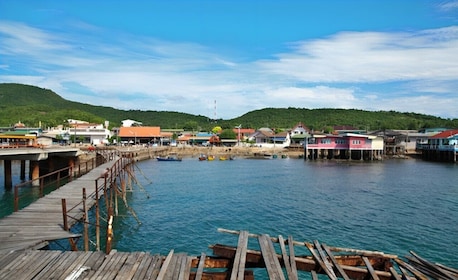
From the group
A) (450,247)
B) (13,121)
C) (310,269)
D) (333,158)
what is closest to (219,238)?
(310,269)

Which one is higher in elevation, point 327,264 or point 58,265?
point 327,264

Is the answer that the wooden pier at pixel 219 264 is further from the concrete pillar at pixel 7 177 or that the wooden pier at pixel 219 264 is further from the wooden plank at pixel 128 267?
the concrete pillar at pixel 7 177

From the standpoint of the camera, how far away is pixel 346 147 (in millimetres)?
78250

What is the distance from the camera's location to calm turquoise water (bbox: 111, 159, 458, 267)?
788 inches

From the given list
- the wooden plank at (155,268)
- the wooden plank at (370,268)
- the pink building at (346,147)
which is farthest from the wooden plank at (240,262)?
the pink building at (346,147)

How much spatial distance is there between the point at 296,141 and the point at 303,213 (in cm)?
8332

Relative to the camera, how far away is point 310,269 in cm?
982

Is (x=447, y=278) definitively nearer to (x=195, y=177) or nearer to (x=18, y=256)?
(x=18, y=256)

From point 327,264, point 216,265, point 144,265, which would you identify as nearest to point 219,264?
point 216,265

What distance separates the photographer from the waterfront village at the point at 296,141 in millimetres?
74794

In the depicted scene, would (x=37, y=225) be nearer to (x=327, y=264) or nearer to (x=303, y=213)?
(x=327, y=264)

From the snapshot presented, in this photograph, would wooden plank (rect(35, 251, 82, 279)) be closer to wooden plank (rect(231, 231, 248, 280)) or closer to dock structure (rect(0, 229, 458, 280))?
dock structure (rect(0, 229, 458, 280))

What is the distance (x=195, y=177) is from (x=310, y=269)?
3992 cm

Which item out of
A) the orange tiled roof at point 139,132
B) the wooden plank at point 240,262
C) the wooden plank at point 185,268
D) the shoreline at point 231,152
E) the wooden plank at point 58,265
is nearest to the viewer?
the wooden plank at point 240,262
